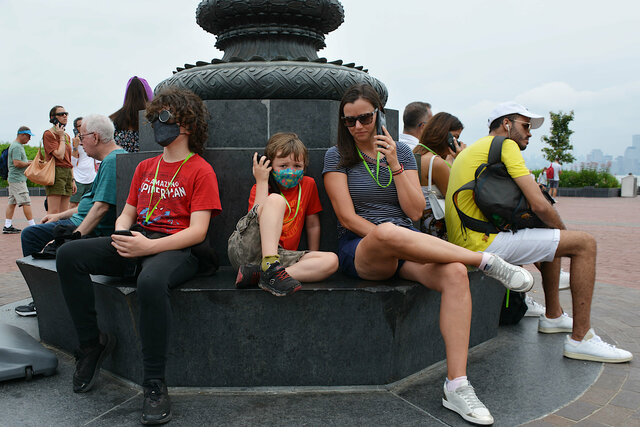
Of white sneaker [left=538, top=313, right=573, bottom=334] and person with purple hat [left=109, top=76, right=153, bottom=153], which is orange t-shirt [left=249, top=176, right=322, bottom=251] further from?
white sneaker [left=538, top=313, right=573, bottom=334]

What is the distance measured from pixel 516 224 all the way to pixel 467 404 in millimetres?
1219

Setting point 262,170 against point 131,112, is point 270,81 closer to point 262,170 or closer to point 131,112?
point 262,170

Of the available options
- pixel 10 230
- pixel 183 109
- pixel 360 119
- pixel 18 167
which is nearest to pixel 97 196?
pixel 183 109

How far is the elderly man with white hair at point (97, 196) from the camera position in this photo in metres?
3.61

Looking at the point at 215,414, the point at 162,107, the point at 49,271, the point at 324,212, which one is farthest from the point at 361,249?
the point at 49,271

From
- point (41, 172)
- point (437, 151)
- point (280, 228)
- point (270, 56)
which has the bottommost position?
point (280, 228)

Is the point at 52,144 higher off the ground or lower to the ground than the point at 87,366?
higher

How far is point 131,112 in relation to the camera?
13.9 feet

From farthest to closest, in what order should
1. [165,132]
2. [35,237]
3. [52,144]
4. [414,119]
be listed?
[52,144]
[414,119]
[35,237]
[165,132]

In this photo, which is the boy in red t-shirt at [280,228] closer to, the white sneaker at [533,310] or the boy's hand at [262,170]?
the boy's hand at [262,170]

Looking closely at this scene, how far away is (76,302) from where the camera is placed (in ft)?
9.00

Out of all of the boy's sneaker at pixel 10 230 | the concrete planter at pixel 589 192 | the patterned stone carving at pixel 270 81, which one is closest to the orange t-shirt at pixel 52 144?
the boy's sneaker at pixel 10 230

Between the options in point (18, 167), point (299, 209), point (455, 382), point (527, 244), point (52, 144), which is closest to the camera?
point (455, 382)

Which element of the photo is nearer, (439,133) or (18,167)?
(439,133)
